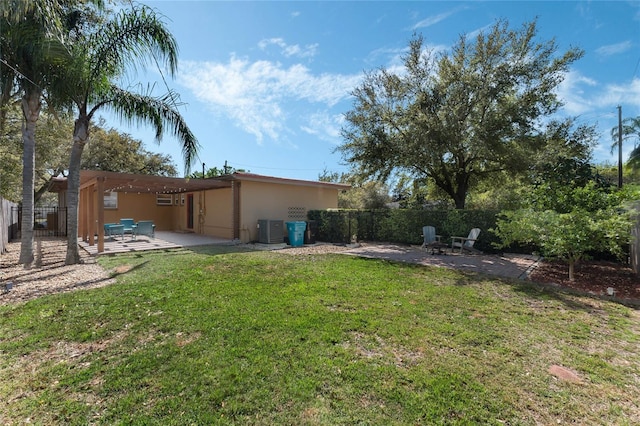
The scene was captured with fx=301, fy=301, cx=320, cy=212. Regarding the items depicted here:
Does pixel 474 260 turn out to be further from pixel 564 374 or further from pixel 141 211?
pixel 141 211

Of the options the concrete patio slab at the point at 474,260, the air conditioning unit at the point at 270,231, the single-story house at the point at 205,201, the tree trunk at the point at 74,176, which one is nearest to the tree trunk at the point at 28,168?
the tree trunk at the point at 74,176

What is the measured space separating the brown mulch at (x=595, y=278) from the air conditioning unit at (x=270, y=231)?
8.71 m

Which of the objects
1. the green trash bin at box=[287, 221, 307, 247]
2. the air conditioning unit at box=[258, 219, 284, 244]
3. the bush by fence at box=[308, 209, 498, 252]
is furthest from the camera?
the air conditioning unit at box=[258, 219, 284, 244]

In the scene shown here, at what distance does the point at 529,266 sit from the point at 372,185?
17446 millimetres

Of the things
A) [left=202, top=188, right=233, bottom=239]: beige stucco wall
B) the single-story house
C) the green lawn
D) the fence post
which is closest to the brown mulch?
the fence post

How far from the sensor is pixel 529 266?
25.4 feet

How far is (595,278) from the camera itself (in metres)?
6.47

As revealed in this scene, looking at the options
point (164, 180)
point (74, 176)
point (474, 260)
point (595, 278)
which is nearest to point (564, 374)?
point (595, 278)

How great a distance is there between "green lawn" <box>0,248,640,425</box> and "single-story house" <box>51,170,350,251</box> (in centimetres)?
639

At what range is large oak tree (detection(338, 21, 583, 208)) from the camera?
1121 centimetres

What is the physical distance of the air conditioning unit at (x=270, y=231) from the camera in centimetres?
1232

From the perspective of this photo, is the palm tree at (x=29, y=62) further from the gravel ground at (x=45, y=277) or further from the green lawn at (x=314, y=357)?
the green lawn at (x=314, y=357)

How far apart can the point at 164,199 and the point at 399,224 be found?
46.9ft

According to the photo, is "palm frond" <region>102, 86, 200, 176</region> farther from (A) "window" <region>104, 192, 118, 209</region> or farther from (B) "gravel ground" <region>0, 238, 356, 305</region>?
(A) "window" <region>104, 192, 118, 209</region>
